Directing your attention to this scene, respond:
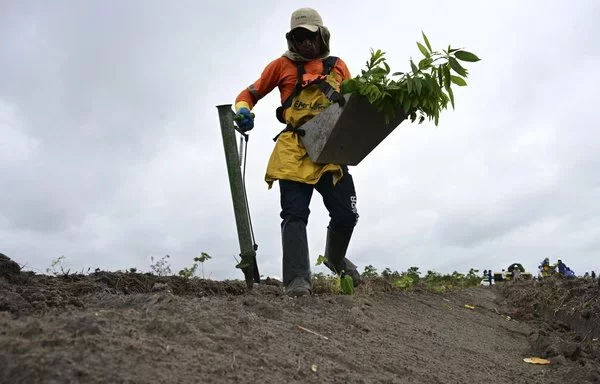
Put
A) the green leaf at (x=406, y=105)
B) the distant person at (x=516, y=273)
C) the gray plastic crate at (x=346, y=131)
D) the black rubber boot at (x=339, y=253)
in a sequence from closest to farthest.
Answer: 1. the green leaf at (x=406, y=105)
2. the gray plastic crate at (x=346, y=131)
3. the black rubber boot at (x=339, y=253)
4. the distant person at (x=516, y=273)

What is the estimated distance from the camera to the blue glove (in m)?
4.82

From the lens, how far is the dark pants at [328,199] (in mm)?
4914

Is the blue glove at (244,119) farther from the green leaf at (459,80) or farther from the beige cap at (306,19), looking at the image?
the green leaf at (459,80)

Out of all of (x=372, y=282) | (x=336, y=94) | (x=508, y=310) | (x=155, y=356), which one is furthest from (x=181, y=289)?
(x=508, y=310)

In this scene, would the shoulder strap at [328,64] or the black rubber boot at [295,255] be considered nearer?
the black rubber boot at [295,255]

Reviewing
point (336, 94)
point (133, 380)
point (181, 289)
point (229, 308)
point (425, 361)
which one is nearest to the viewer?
point (133, 380)

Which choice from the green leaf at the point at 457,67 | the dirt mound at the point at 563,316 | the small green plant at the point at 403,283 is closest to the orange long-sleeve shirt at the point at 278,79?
the green leaf at the point at 457,67

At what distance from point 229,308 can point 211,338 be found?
0.60 metres

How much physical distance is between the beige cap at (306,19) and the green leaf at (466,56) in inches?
47.8

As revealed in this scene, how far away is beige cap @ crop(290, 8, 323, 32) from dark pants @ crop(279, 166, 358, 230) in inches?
43.6

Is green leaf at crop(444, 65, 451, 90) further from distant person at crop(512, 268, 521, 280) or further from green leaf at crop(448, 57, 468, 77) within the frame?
distant person at crop(512, 268, 521, 280)

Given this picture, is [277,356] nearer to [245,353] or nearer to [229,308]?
[245,353]

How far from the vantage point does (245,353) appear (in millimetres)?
2572

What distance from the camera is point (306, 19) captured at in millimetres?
5113
